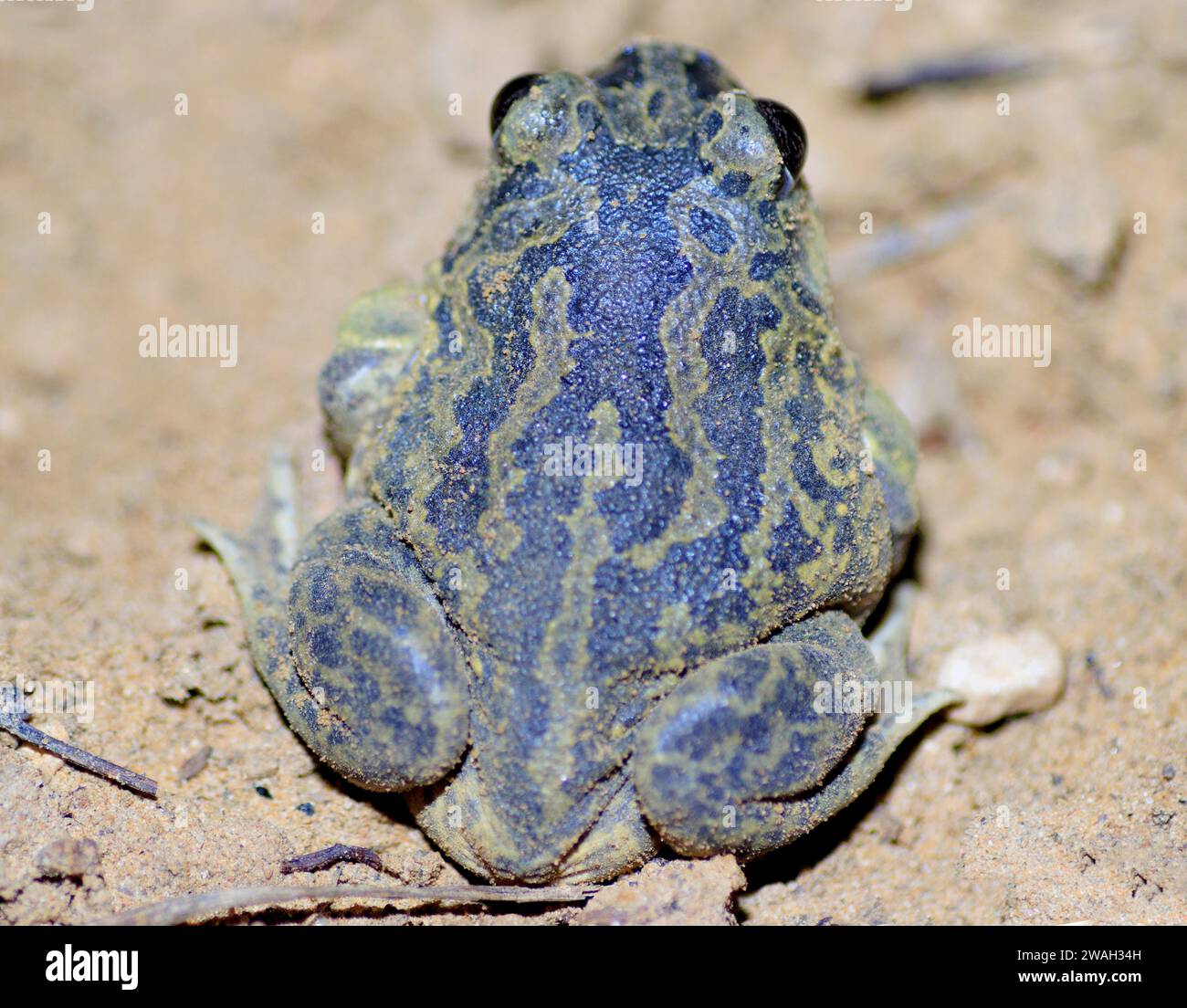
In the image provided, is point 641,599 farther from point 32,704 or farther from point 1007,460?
point 1007,460

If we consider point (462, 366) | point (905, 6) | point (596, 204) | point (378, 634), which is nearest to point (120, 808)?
point (378, 634)

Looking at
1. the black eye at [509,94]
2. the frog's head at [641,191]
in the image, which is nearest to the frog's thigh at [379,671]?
the frog's head at [641,191]

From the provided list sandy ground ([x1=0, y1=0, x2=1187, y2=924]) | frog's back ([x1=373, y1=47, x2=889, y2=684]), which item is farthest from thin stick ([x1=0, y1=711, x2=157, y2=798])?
frog's back ([x1=373, y1=47, x2=889, y2=684])

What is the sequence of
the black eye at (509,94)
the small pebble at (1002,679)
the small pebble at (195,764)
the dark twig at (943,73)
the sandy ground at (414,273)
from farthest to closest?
the dark twig at (943,73) < the small pebble at (1002,679) < the black eye at (509,94) < the small pebble at (195,764) < the sandy ground at (414,273)

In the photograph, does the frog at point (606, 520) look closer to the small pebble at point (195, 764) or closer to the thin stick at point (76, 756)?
the small pebble at point (195, 764)

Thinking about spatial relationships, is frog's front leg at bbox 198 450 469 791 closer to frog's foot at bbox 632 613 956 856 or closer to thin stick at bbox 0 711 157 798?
thin stick at bbox 0 711 157 798
